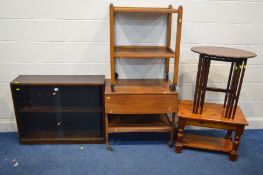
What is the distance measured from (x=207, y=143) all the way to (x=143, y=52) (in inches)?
46.4

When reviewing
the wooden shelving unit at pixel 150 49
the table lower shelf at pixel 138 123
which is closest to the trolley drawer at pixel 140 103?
the wooden shelving unit at pixel 150 49

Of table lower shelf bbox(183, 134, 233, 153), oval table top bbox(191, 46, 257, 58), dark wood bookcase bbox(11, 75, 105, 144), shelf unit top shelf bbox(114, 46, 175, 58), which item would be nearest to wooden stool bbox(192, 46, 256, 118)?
oval table top bbox(191, 46, 257, 58)

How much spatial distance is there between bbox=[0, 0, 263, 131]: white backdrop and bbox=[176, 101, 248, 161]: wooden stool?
0.48 metres

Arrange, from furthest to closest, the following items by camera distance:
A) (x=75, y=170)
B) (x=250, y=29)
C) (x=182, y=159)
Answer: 1. (x=250, y=29)
2. (x=182, y=159)
3. (x=75, y=170)

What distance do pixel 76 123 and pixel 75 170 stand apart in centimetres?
60

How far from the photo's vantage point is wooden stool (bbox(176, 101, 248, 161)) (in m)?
2.29

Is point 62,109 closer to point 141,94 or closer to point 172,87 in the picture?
point 141,94

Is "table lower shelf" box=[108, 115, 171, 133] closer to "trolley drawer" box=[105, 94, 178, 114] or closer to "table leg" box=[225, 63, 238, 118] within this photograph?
"trolley drawer" box=[105, 94, 178, 114]

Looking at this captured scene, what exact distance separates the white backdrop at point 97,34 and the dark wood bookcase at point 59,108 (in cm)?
19

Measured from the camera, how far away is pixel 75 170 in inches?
86.8

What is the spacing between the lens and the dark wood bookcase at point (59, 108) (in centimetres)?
239

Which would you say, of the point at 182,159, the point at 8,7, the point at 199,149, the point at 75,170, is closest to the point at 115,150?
the point at 75,170

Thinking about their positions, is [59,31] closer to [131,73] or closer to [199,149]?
[131,73]

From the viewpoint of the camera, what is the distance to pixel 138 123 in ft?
8.43
